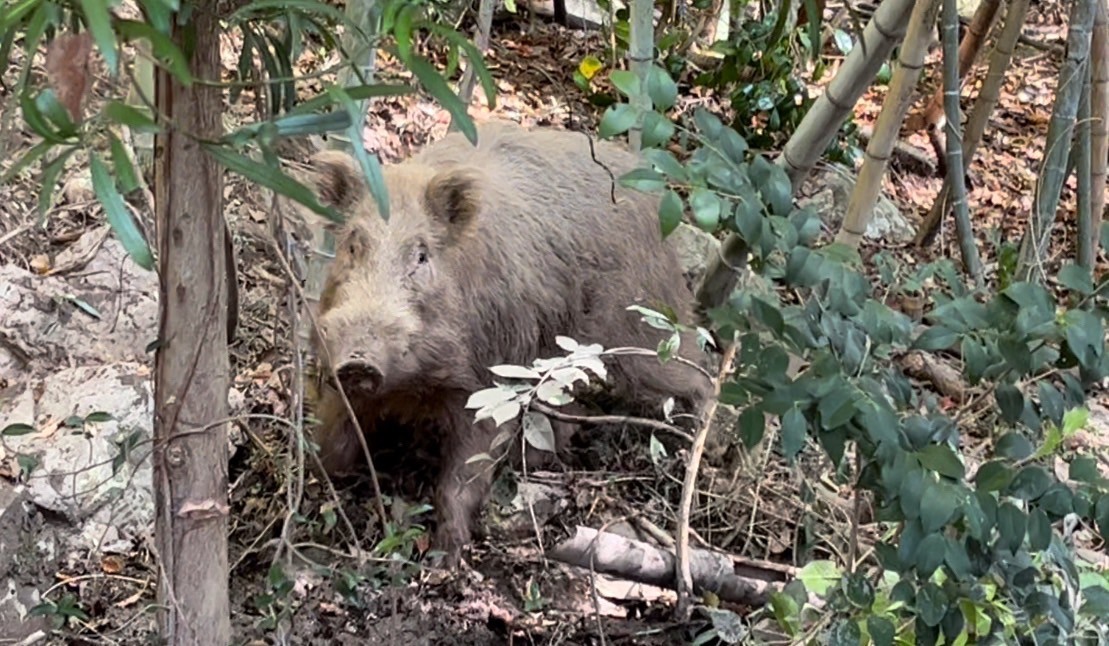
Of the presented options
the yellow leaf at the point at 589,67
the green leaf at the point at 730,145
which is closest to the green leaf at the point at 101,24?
the green leaf at the point at 730,145

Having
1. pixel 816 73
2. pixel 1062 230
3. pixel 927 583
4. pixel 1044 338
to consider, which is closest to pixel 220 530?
pixel 927 583

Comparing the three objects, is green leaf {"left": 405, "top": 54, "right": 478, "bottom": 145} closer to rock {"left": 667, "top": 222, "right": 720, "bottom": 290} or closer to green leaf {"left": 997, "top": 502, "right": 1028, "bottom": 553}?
green leaf {"left": 997, "top": 502, "right": 1028, "bottom": 553}

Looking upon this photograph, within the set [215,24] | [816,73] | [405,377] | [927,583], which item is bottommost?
[405,377]

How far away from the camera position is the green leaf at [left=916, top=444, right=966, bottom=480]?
1.87 metres

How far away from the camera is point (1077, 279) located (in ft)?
6.64

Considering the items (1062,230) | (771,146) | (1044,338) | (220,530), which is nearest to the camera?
(1044,338)

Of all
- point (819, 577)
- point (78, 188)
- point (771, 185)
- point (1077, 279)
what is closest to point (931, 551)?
point (1077, 279)

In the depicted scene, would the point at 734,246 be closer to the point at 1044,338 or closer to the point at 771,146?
the point at 1044,338

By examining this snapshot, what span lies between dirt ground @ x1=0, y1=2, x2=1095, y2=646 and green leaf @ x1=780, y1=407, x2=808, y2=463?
1.10 meters

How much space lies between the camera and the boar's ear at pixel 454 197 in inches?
148

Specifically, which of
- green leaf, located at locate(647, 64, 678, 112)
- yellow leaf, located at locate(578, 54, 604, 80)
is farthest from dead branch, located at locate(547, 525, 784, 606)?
yellow leaf, located at locate(578, 54, 604, 80)

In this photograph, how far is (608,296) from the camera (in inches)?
170

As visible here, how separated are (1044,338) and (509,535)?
7.46 feet

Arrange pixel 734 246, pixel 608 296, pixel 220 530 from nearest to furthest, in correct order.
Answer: pixel 220 530, pixel 734 246, pixel 608 296
